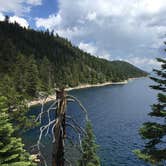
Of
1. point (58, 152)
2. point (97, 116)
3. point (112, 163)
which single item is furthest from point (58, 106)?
point (97, 116)

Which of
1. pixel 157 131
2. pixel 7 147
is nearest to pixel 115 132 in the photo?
pixel 157 131

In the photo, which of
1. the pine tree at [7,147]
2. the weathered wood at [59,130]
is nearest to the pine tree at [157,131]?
the pine tree at [7,147]

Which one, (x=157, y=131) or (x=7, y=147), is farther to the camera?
(x=157, y=131)

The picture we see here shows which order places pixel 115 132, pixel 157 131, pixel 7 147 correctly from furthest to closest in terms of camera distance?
1. pixel 115 132
2. pixel 157 131
3. pixel 7 147

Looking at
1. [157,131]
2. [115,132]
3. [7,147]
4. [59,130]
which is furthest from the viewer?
[115,132]

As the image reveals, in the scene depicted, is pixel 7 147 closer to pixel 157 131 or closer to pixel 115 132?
pixel 157 131

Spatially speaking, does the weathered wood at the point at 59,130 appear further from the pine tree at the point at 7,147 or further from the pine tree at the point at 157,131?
the pine tree at the point at 157,131

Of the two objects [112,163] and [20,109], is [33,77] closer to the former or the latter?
[112,163]

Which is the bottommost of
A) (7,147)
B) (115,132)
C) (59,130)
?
(115,132)

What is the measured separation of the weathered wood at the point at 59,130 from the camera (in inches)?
342

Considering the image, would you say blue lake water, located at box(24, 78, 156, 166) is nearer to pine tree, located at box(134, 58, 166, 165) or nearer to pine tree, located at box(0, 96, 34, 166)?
pine tree, located at box(134, 58, 166, 165)

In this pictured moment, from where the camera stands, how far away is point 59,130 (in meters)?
8.76

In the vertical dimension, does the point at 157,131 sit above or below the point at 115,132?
above

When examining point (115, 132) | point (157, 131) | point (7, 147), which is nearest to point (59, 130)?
point (7, 147)
